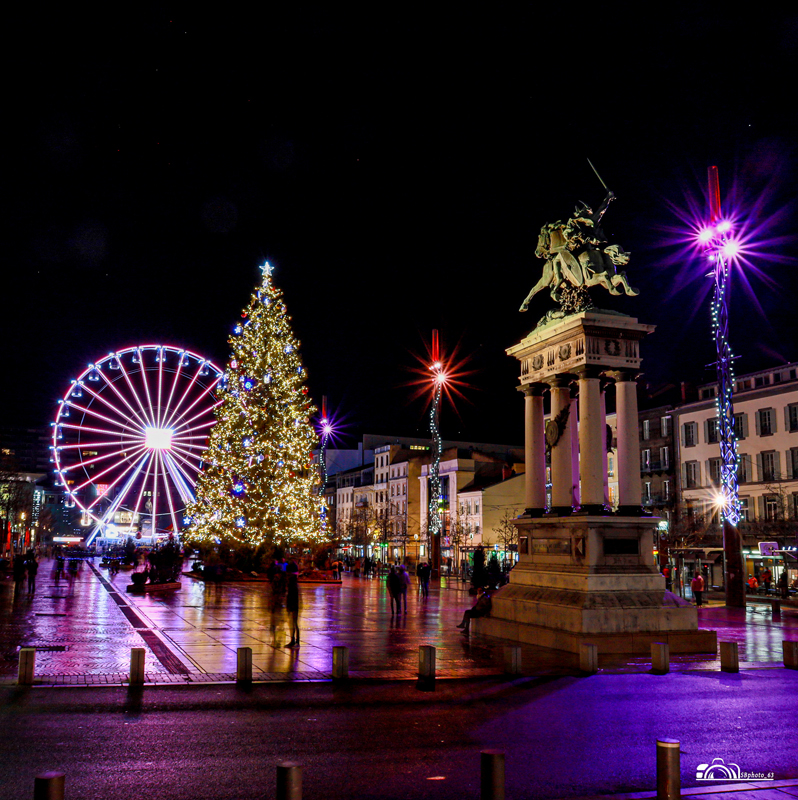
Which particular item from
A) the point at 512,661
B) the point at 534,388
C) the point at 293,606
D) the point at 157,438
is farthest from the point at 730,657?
the point at 157,438

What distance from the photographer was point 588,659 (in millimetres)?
16344

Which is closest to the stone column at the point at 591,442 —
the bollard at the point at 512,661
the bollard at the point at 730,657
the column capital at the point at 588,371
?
the column capital at the point at 588,371

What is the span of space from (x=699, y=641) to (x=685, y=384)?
184ft

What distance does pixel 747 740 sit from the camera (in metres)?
10.6

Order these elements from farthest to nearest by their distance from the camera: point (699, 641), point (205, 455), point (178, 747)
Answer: point (205, 455) < point (699, 641) < point (178, 747)

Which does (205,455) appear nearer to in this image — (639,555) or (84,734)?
(639,555)

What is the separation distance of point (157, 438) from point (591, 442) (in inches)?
1683

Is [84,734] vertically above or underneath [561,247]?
underneath

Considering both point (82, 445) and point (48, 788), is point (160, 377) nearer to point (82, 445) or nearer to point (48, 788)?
point (82, 445)

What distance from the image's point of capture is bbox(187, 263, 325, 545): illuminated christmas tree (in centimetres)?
4706

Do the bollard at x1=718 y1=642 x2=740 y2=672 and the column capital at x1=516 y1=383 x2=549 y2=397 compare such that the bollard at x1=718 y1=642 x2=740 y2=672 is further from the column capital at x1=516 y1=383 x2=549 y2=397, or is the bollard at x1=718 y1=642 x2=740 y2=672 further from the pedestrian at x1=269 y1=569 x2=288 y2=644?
the pedestrian at x1=269 y1=569 x2=288 y2=644

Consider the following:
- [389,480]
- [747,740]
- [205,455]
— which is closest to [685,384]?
[205,455]

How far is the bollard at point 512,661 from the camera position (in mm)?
15789

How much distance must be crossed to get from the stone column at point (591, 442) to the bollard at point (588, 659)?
4.92 meters
